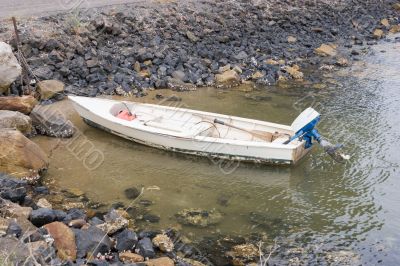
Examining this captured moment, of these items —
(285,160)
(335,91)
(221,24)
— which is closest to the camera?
(285,160)

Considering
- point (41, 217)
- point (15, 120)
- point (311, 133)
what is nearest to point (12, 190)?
point (41, 217)

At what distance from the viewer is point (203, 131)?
11227 mm

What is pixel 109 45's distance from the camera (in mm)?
16641

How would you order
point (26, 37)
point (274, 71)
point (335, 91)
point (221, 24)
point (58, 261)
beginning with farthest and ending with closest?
point (221, 24), point (274, 71), point (335, 91), point (26, 37), point (58, 261)

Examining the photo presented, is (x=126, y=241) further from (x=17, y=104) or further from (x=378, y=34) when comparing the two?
(x=378, y=34)

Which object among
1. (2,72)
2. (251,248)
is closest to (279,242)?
(251,248)

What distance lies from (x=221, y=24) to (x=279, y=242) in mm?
13929

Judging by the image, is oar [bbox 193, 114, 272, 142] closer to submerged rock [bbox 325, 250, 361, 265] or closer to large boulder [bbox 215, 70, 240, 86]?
A: submerged rock [bbox 325, 250, 361, 265]

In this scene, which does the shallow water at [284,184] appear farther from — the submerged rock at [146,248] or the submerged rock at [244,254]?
the submerged rock at [146,248]

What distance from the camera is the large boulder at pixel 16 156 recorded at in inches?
366

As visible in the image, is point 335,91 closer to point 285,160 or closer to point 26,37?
point 285,160

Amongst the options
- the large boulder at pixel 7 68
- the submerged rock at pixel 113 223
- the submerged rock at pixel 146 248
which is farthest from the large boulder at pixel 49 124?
the submerged rock at pixel 146 248

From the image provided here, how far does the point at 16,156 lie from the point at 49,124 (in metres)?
2.43

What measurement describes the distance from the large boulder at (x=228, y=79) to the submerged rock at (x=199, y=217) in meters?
7.71
